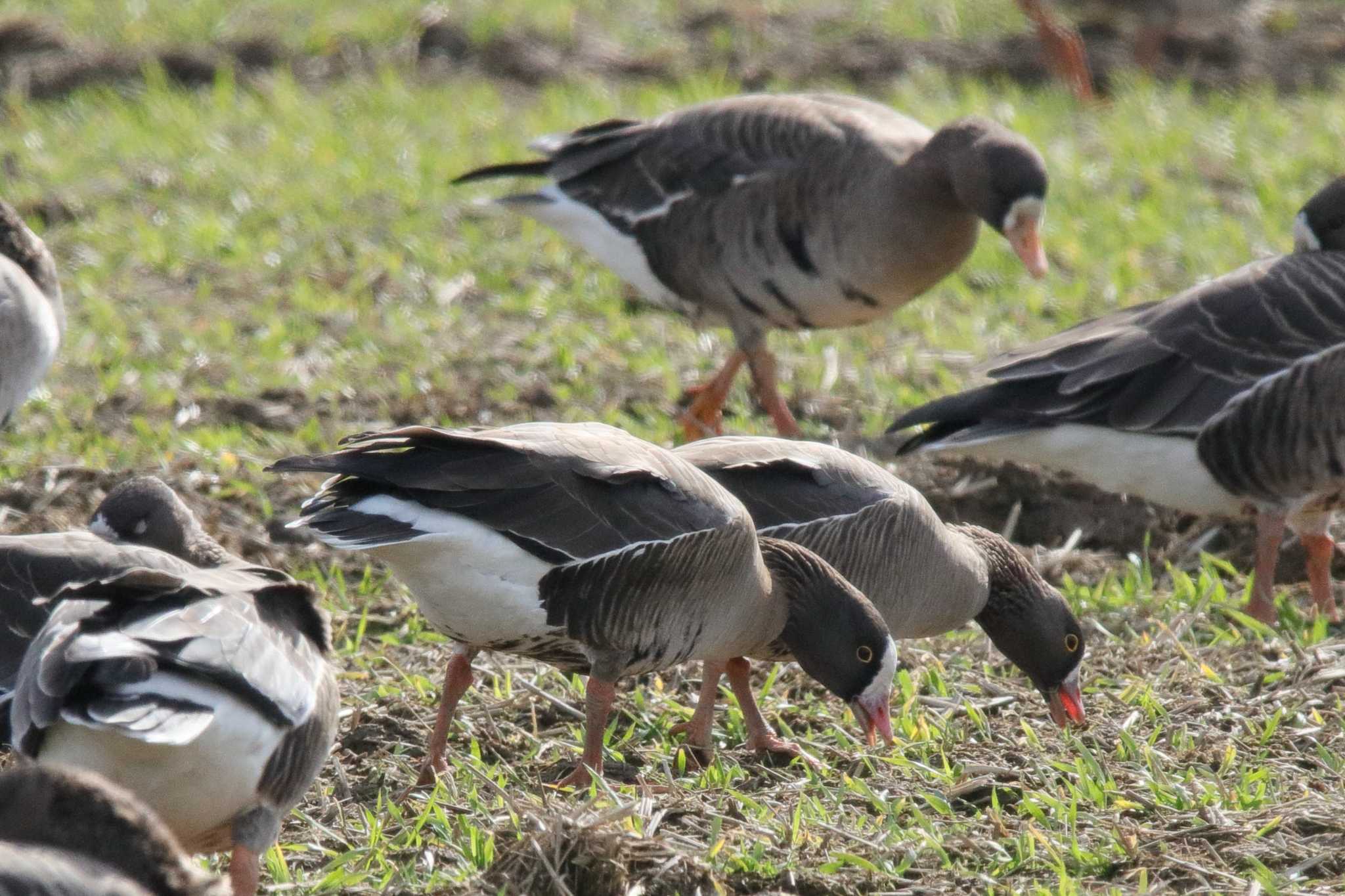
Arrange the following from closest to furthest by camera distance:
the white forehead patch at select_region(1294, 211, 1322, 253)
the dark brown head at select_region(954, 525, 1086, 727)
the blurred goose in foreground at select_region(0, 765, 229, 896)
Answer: the blurred goose in foreground at select_region(0, 765, 229, 896) → the dark brown head at select_region(954, 525, 1086, 727) → the white forehead patch at select_region(1294, 211, 1322, 253)

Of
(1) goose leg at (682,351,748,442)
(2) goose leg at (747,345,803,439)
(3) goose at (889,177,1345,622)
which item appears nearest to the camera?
(3) goose at (889,177,1345,622)

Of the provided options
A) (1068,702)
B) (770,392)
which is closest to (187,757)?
(1068,702)

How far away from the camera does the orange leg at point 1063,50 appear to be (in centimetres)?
1291

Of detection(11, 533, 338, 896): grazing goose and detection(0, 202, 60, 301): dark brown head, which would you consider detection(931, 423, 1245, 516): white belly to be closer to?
detection(11, 533, 338, 896): grazing goose

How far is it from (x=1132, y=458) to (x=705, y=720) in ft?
7.59

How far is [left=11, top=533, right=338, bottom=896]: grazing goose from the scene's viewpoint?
3.77m

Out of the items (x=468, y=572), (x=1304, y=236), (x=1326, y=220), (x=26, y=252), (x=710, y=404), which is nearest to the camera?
(x=468, y=572)

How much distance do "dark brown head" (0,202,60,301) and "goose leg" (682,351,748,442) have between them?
107 inches

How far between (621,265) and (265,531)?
8.70 ft

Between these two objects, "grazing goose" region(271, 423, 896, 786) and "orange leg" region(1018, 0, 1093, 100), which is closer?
"grazing goose" region(271, 423, 896, 786)

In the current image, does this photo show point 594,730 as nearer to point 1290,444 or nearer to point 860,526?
point 860,526

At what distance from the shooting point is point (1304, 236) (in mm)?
7426

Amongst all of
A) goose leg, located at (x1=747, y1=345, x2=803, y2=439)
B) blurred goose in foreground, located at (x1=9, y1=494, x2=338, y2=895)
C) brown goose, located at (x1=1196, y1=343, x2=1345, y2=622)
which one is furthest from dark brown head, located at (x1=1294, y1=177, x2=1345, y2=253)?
blurred goose in foreground, located at (x1=9, y1=494, x2=338, y2=895)

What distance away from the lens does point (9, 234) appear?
7062 mm
